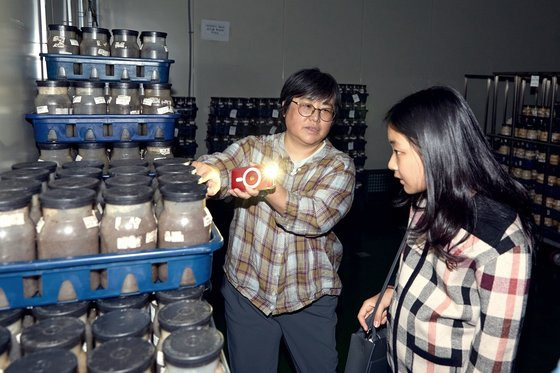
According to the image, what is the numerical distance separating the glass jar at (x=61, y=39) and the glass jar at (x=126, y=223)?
137cm

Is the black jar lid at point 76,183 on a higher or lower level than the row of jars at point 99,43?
lower

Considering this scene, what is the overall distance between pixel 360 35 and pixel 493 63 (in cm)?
255

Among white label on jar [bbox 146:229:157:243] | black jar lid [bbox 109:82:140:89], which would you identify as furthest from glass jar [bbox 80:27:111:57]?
white label on jar [bbox 146:229:157:243]

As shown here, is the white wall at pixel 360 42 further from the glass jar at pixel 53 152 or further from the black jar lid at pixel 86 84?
the glass jar at pixel 53 152

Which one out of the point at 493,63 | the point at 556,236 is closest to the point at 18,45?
the point at 556,236

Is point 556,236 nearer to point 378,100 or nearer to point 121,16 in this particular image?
point 378,100

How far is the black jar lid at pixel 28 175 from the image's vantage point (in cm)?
142

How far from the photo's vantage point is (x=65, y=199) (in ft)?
3.85

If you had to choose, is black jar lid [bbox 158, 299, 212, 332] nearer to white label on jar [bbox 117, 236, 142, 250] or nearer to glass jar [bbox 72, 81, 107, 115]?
white label on jar [bbox 117, 236, 142, 250]

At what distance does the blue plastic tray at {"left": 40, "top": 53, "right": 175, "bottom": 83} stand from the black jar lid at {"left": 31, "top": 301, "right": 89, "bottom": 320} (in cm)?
139

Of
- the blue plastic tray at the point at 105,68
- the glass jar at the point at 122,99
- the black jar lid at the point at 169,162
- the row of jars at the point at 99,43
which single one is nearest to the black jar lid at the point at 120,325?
the black jar lid at the point at 169,162

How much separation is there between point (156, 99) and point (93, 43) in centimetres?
43

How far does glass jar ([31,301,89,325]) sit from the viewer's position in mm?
1185

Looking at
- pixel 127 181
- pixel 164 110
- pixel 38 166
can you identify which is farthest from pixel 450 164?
pixel 164 110
